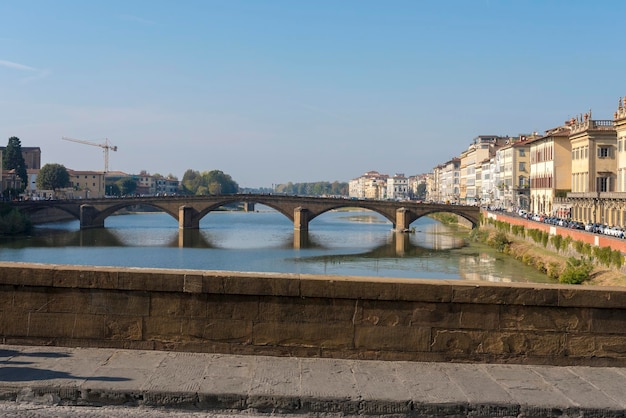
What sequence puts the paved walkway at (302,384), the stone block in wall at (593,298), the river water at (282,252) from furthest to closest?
the river water at (282,252) → the stone block in wall at (593,298) → the paved walkway at (302,384)

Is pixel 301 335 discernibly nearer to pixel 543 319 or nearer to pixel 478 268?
pixel 543 319

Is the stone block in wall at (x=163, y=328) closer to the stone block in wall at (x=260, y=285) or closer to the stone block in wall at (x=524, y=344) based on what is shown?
the stone block in wall at (x=260, y=285)

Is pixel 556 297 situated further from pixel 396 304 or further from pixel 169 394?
pixel 169 394

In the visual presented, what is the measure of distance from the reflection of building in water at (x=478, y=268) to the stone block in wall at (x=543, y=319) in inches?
1252

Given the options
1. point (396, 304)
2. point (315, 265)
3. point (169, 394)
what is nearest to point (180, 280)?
point (169, 394)

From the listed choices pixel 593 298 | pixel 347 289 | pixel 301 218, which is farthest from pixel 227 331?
pixel 301 218

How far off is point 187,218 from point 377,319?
254 ft

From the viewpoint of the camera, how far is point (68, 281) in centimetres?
685

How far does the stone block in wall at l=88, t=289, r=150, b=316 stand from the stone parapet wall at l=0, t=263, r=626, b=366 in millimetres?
43

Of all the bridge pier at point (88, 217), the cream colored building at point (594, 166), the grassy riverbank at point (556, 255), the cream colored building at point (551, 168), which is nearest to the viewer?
the grassy riverbank at point (556, 255)

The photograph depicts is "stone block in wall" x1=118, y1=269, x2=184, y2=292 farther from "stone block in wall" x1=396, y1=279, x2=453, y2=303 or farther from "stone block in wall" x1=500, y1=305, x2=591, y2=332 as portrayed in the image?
"stone block in wall" x1=500, y1=305, x2=591, y2=332

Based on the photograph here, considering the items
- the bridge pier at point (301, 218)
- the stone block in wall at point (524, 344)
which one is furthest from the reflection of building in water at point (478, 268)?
the stone block in wall at point (524, 344)

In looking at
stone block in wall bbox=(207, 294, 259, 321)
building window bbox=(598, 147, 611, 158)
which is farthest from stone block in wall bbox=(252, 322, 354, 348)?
building window bbox=(598, 147, 611, 158)

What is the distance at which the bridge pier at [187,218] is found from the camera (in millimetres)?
82312
